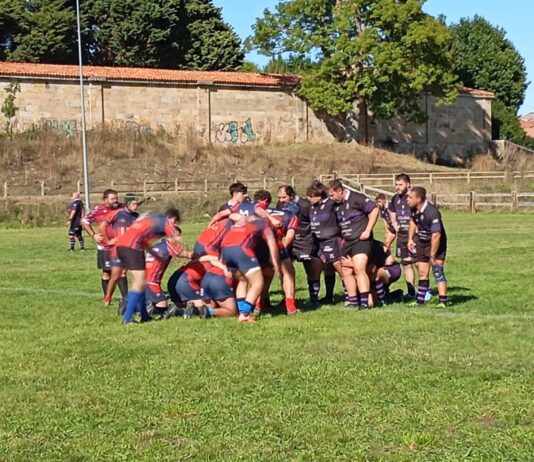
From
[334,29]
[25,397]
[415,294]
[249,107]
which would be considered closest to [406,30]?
[334,29]

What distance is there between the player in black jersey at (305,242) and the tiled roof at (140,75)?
44.1 meters

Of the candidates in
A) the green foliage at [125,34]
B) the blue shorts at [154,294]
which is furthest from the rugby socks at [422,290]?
the green foliage at [125,34]

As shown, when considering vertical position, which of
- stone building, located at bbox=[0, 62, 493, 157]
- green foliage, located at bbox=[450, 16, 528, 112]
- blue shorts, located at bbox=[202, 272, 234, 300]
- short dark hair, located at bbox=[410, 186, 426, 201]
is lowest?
blue shorts, located at bbox=[202, 272, 234, 300]

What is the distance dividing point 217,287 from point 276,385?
14.4ft

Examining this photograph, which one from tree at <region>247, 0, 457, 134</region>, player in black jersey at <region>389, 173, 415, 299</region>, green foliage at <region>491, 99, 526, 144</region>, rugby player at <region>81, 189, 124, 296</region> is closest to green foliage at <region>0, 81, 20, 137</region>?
tree at <region>247, 0, 457, 134</region>

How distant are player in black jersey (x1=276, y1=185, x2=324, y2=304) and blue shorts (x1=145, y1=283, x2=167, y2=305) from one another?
2.11 metres

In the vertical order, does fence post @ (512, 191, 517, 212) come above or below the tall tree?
below

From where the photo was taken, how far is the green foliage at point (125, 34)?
6303 centimetres

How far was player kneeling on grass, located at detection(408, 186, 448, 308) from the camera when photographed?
507 inches

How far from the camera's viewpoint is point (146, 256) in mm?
12719

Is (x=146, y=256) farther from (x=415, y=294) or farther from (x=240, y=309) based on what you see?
(x=415, y=294)

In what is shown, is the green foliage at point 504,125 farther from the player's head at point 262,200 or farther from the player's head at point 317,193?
the player's head at point 262,200

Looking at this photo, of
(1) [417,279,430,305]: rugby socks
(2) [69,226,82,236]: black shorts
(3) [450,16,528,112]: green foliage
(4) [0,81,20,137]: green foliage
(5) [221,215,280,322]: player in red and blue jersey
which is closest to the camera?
(5) [221,215,280,322]: player in red and blue jersey

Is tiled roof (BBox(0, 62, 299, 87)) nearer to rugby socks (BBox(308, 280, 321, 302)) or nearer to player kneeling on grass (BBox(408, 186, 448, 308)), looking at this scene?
rugby socks (BBox(308, 280, 321, 302))
